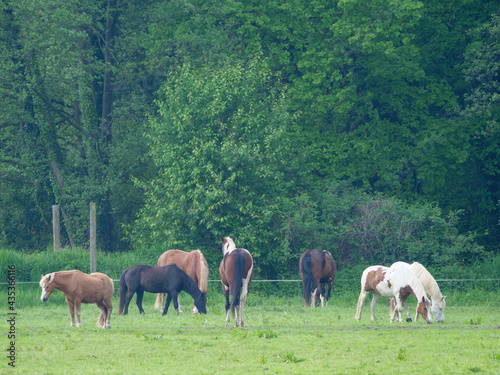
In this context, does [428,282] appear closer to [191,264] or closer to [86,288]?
[191,264]

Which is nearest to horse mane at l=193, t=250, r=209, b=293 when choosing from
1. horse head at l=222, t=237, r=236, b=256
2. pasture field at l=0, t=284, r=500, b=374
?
pasture field at l=0, t=284, r=500, b=374

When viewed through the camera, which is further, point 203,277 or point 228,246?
point 203,277

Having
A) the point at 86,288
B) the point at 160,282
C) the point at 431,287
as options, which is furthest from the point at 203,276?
the point at 431,287

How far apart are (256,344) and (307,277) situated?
9074 mm

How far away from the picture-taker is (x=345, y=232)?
27234 mm

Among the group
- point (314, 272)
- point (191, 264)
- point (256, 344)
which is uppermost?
point (191, 264)

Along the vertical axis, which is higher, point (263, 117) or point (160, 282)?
point (263, 117)

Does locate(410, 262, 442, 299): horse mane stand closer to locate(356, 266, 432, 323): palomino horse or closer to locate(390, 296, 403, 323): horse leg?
locate(356, 266, 432, 323): palomino horse

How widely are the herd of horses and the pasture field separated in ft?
1.51

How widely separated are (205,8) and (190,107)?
7.67 meters

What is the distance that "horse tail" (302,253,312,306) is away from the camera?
73.7ft

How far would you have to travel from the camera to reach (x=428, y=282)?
17984mm

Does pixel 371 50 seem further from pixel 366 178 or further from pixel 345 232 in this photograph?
pixel 345 232

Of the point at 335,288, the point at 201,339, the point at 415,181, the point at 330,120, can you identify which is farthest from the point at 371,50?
the point at 201,339
